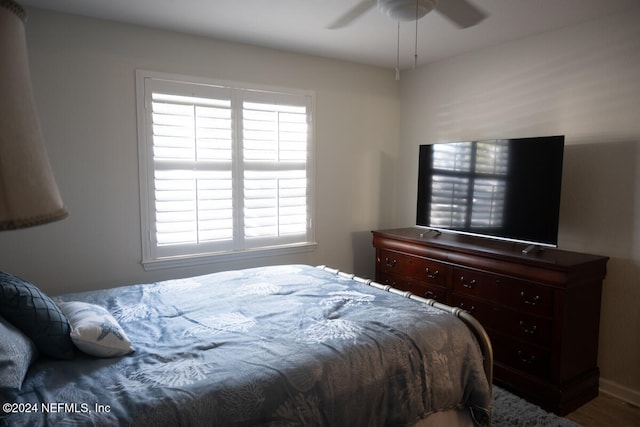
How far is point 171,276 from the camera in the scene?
127 inches

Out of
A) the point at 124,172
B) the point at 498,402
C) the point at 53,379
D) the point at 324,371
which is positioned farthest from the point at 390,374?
the point at 124,172

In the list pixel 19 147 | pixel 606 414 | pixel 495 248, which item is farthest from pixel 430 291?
pixel 19 147

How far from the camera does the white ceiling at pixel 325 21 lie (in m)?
2.58

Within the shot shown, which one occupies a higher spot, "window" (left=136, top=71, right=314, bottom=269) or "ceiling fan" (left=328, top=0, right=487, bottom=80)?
"ceiling fan" (left=328, top=0, right=487, bottom=80)

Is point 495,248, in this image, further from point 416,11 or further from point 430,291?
point 416,11

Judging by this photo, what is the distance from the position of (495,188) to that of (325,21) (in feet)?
5.73

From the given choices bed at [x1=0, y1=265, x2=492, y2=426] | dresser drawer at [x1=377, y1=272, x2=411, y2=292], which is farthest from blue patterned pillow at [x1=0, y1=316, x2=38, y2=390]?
dresser drawer at [x1=377, y1=272, x2=411, y2=292]

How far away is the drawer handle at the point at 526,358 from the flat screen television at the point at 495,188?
75 cm

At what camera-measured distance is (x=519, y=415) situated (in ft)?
8.21

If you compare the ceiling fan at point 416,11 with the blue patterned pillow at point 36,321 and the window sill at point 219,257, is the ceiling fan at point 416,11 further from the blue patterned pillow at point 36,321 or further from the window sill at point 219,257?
the blue patterned pillow at point 36,321

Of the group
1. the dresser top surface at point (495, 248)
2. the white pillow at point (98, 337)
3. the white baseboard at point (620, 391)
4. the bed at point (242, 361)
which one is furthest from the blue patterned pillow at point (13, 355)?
the white baseboard at point (620, 391)

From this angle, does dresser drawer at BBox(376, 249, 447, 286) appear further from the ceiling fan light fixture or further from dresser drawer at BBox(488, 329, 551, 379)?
the ceiling fan light fixture

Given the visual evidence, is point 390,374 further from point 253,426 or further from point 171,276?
point 171,276

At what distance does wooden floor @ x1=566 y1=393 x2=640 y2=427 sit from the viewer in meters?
2.47
